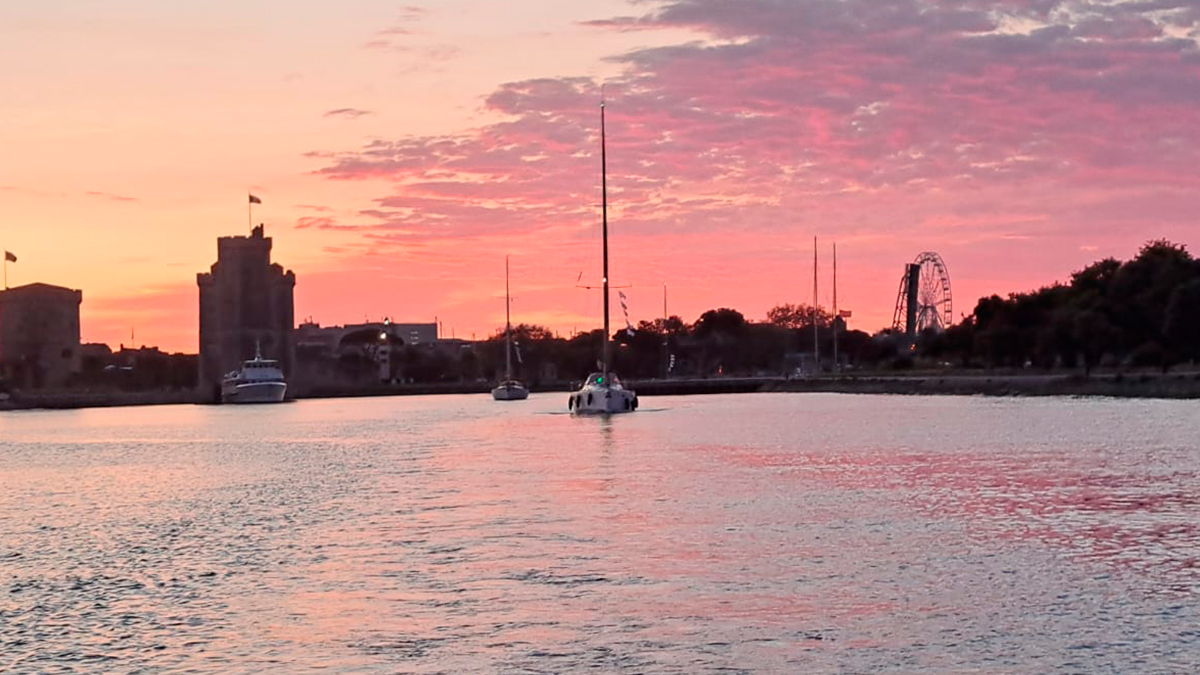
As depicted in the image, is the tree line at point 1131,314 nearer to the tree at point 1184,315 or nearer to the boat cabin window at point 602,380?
the tree at point 1184,315

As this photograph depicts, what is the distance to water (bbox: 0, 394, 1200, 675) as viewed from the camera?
1889cm

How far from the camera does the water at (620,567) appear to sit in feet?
62.0

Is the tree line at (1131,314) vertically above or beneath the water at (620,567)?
above

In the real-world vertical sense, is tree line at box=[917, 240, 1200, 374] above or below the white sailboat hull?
above

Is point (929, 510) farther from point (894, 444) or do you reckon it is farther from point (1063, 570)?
point (894, 444)

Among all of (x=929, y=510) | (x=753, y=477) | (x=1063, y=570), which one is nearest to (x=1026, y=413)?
(x=753, y=477)

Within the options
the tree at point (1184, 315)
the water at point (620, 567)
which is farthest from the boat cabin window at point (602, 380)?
the tree at point (1184, 315)

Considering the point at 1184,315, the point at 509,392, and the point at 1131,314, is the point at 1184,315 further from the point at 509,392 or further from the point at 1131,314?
the point at 509,392

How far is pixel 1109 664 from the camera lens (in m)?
17.5

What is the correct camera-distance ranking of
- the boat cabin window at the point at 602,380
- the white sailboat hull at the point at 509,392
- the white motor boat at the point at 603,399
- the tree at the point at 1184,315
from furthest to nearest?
the white sailboat hull at the point at 509,392 < the tree at the point at 1184,315 < the boat cabin window at the point at 602,380 < the white motor boat at the point at 603,399

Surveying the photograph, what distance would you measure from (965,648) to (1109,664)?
1703 mm

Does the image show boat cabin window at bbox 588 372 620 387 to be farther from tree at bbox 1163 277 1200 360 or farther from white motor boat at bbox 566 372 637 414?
tree at bbox 1163 277 1200 360

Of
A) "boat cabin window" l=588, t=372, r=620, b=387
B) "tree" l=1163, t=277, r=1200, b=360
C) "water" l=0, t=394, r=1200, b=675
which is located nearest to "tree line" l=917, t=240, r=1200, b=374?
"tree" l=1163, t=277, r=1200, b=360

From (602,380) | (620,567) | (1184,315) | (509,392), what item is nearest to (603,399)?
(602,380)
